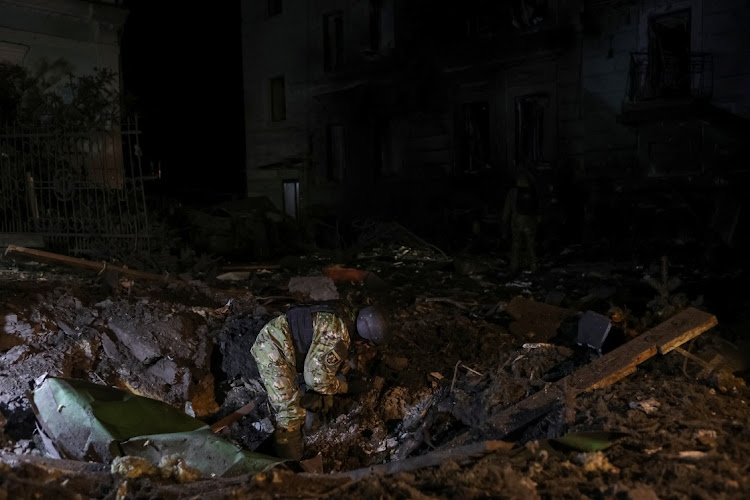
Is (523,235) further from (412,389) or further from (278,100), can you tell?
(278,100)

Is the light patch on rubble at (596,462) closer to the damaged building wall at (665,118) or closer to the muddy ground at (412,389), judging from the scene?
the muddy ground at (412,389)

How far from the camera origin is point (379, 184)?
20.9 m

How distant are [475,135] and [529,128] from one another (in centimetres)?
178

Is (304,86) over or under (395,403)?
over

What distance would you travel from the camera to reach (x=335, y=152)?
22.1 m

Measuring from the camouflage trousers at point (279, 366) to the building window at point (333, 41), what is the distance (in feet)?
58.1

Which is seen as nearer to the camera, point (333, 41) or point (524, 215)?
point (524, 215)

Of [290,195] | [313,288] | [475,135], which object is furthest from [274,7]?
[313,288]

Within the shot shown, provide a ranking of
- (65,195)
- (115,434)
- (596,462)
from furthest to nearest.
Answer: (65,195), (115,434), (596,462)

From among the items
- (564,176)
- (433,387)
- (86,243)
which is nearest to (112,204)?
(86,243)

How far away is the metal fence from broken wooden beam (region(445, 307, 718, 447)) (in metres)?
6.43

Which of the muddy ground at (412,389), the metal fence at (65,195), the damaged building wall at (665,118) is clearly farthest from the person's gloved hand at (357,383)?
the damaged building wall at (665,118)

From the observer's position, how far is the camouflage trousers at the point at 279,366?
16.6 ft

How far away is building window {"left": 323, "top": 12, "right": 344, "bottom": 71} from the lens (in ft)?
70.9
